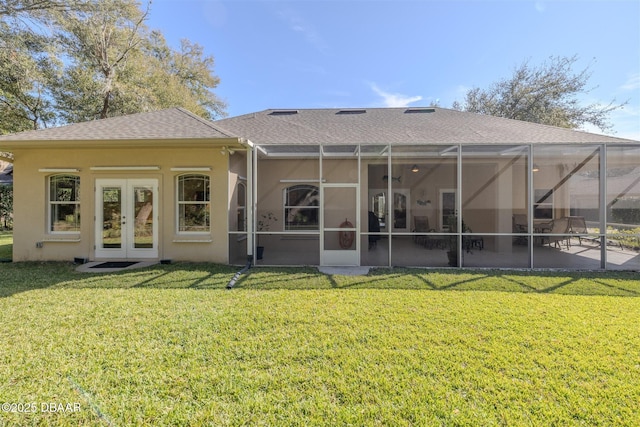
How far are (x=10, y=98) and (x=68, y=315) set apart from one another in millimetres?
19338

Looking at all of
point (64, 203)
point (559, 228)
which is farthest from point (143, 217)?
point (559, 228)

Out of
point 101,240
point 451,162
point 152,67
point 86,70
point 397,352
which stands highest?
point 152,67

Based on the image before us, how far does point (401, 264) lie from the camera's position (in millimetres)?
7887

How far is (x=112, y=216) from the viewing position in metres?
8.00

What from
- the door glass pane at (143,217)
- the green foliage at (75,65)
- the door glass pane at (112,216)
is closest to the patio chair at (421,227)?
the door glass pane at (143,217)

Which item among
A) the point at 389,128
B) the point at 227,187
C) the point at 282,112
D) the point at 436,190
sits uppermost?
the point at 282,112

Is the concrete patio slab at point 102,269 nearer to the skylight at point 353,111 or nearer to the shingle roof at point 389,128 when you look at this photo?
the shingle roof at point 389,128

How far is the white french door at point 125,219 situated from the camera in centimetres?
792

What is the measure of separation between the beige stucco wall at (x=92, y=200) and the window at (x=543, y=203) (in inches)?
489

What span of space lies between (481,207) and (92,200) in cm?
1296

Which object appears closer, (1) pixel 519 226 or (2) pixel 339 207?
(2) pixel 339 207

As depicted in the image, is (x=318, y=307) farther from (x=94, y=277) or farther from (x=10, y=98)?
(x=10, y=98)

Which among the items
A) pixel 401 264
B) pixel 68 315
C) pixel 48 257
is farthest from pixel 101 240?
pixel 401 264

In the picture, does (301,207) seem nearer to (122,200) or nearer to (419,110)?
(122,200)
